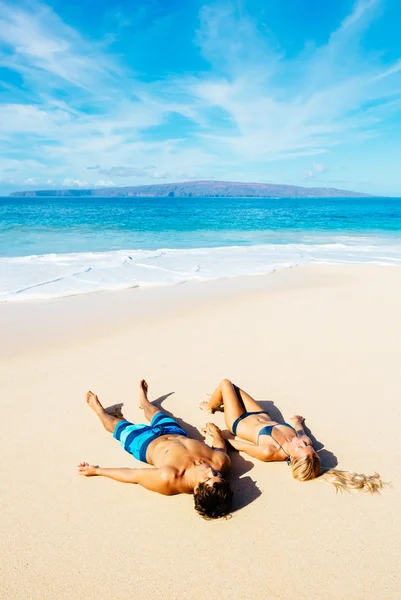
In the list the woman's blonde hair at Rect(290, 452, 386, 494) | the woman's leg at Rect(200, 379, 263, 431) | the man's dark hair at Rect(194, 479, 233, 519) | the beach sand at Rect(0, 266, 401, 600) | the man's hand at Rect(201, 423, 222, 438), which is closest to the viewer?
the beach sand at Rect(0, 266, 401, 600)

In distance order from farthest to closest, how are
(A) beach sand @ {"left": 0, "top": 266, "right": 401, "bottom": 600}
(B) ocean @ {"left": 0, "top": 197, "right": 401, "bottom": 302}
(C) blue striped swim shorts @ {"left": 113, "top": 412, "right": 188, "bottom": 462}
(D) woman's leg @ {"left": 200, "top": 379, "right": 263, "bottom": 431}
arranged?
1. (B) ocean @ {"left": 0, "top": 197, "right": 401, "bottom": 302}
2. (D) woman's leg @ {"left": 200, "top": 379, "right": 263, "bottom": 431}
3. (C) blue striped swim shorts @ {"left": 113, "top": 412, "right": 188, "bottom": 462}
4. (A) beach sand @ {"left": 0, "top": 266, "right": 401, "bottom": 600}

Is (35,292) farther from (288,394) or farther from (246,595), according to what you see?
(246,595)

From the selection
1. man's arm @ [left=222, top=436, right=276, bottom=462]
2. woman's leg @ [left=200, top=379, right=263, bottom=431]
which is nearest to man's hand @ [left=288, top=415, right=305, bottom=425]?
woman's leg @ [left=200, top=379, right=263, bottom=431]

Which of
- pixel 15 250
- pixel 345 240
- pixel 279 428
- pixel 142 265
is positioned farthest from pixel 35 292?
pixel 345 240

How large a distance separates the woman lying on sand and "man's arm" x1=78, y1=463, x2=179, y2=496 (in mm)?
909

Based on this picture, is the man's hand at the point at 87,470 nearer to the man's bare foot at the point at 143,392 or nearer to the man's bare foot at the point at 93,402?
the man's bare foot at the point at 93,402

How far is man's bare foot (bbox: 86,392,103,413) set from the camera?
4705 mm

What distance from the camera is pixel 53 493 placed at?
3.61 m

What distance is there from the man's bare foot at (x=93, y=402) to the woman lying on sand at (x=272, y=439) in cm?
126

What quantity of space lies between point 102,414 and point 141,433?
0.68 metres

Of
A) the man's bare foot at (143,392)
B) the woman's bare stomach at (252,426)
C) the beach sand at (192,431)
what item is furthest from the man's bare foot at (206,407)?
the man's bare foot at (143,392)

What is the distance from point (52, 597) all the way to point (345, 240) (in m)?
26.5

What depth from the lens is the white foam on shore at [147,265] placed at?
1118 cm

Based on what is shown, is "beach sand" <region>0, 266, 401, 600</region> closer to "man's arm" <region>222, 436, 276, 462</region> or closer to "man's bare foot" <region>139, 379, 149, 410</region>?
"man's arm" <region>222, 436, 276, 462</region>
